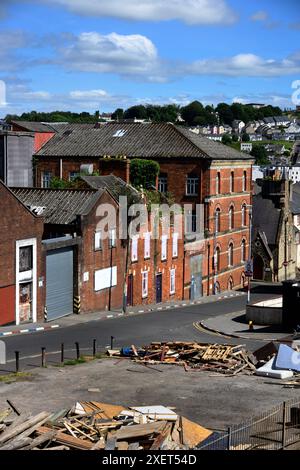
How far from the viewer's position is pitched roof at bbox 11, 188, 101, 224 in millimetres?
42497

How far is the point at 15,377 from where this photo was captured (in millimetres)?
25391

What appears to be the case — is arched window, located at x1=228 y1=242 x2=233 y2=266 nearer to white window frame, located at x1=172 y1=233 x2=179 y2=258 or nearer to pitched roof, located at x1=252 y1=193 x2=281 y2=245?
white window frame, located at x1=172 y1=233 x2=179 y2=258

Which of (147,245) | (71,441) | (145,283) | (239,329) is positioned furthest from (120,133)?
(71,441)

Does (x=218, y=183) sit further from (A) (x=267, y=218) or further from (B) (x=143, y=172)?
(A) (x=267, y=218)

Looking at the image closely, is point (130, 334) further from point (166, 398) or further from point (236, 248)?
point (236, 248)

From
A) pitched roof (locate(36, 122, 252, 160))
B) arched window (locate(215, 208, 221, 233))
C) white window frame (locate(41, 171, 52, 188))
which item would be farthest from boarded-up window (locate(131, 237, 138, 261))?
white window frame (locate(41, 171, 52, 188))

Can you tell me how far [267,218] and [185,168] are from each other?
25.1m

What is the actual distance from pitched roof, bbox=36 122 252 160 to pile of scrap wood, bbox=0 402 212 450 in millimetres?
42060

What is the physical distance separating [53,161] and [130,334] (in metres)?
30.2

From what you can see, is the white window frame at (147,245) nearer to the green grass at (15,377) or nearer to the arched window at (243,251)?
the arched window at (243,251)

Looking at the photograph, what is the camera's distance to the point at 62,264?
4081 cm

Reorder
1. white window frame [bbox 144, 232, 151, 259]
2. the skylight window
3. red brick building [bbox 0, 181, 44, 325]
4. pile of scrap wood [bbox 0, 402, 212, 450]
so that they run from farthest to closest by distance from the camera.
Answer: the skylight window → white window frame [bbox 144, 232, 151, 259] → red brick building [bbox 0, 181, 44, 325] → pile of scrap wood [bbox 0, 402, 212, 450]

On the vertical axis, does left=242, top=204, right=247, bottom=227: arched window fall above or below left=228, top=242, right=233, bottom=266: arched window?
above

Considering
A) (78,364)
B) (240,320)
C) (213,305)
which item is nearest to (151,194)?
(213,305)
